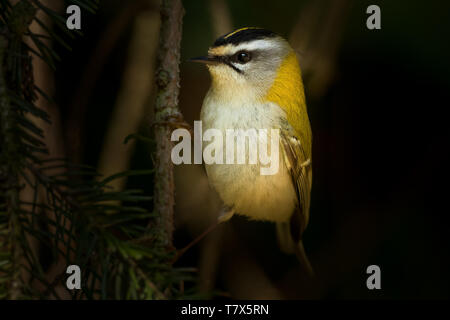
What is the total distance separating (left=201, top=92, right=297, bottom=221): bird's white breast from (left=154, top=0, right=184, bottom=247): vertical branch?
23cm

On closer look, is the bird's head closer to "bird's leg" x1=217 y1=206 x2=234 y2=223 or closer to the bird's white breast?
the bird's white breast

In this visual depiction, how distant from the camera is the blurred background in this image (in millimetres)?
810

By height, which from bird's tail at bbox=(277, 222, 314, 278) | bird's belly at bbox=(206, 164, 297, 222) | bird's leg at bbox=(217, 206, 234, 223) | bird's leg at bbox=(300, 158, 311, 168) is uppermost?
bird's leg at bbox=(300, 158, 311, 168)

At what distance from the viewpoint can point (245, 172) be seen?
778 mm

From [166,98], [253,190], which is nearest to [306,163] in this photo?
[253,190]

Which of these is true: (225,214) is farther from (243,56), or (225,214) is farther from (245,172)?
(243,56)

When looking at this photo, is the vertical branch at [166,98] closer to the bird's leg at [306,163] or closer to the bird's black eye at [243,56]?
the bird's black eye at [243,56]

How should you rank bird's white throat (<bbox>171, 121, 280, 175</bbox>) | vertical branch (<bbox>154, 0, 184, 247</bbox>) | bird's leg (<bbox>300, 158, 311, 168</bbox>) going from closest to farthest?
vertical branch (<bbox>154, 0, 184, 247</bbox>) < bird's white throat (<bbox>171, 121, 280, 175</bbox>) < bird's leg (<bbox>300, 158, 311, 168</bbox>)

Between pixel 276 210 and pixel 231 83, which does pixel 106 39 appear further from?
pixel 276 210

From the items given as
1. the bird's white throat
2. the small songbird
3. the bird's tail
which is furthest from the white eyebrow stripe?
the bird's tail

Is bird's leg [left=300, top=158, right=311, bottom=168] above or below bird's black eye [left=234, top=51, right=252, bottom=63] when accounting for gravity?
below

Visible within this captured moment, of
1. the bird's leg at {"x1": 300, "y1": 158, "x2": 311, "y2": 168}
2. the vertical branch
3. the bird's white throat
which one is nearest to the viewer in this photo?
the vertical branch

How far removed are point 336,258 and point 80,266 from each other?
62cm
